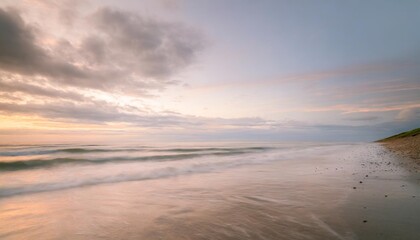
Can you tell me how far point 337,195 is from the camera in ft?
23.9

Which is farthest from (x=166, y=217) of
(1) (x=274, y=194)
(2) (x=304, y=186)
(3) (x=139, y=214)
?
(2) (x=304, y=186)

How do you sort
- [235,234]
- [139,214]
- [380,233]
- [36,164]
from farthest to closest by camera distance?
[36,164], [139,214], [235,234], [380,233]

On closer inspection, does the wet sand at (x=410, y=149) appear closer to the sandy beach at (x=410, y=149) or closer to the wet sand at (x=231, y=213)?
the sandy beach at (x=410, y=149)

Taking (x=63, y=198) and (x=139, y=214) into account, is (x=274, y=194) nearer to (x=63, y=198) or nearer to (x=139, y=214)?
(x=139, y=214)

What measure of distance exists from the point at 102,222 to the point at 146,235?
5.51 ft

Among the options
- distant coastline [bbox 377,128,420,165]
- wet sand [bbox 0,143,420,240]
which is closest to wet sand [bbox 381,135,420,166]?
distant coastline [bbox 377,128,420,165]

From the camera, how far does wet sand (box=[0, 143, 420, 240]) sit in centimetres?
454

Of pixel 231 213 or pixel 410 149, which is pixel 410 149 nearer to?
pixel 410 149

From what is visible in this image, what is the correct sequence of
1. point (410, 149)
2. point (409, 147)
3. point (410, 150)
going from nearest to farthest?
point (410, 150) < point (410, 149) < point (409, 147)

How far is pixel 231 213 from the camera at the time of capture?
5.91 meters

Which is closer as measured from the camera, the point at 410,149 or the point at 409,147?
the point at 410,149

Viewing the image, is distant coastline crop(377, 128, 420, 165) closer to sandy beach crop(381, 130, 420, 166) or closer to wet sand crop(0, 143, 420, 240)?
sandy beach crop(381, 130, 420, 166)

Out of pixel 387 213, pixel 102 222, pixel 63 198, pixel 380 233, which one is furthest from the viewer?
Result: pixel 63 198

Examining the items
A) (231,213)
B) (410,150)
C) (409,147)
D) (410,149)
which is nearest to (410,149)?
(410,149)
